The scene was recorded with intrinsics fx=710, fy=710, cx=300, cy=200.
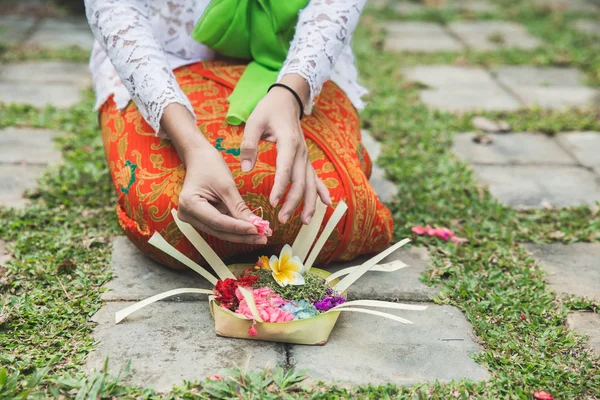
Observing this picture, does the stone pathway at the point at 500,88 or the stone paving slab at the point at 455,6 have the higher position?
the stone pathway at the point at 500,88

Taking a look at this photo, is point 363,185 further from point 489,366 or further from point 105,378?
point 105,378

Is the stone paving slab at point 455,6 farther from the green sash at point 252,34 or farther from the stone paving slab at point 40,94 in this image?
the green sash at point 252,34

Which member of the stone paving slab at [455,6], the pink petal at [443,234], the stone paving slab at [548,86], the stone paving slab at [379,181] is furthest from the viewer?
the stone paving slab at [455,6]

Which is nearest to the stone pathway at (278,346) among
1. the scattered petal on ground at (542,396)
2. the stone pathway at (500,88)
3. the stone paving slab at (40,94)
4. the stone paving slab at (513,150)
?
the scattered petal on ground at (542,396)

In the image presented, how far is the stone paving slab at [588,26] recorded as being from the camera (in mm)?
4632

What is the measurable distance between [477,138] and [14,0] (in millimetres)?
3563

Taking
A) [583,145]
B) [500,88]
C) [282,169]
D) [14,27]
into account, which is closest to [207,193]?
[282,169]

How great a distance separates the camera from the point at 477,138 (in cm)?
297

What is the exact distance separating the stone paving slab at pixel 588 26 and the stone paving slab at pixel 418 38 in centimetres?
91

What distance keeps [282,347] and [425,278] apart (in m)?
0.52

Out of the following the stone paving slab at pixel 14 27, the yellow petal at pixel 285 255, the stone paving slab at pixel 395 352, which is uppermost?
the yellow petal at pixel 285 255

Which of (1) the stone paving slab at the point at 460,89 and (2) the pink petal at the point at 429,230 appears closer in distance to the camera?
(2) the pink petal at the point at 429,230

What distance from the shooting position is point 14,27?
437cm

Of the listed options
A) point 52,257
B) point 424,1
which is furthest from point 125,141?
point 424,1
